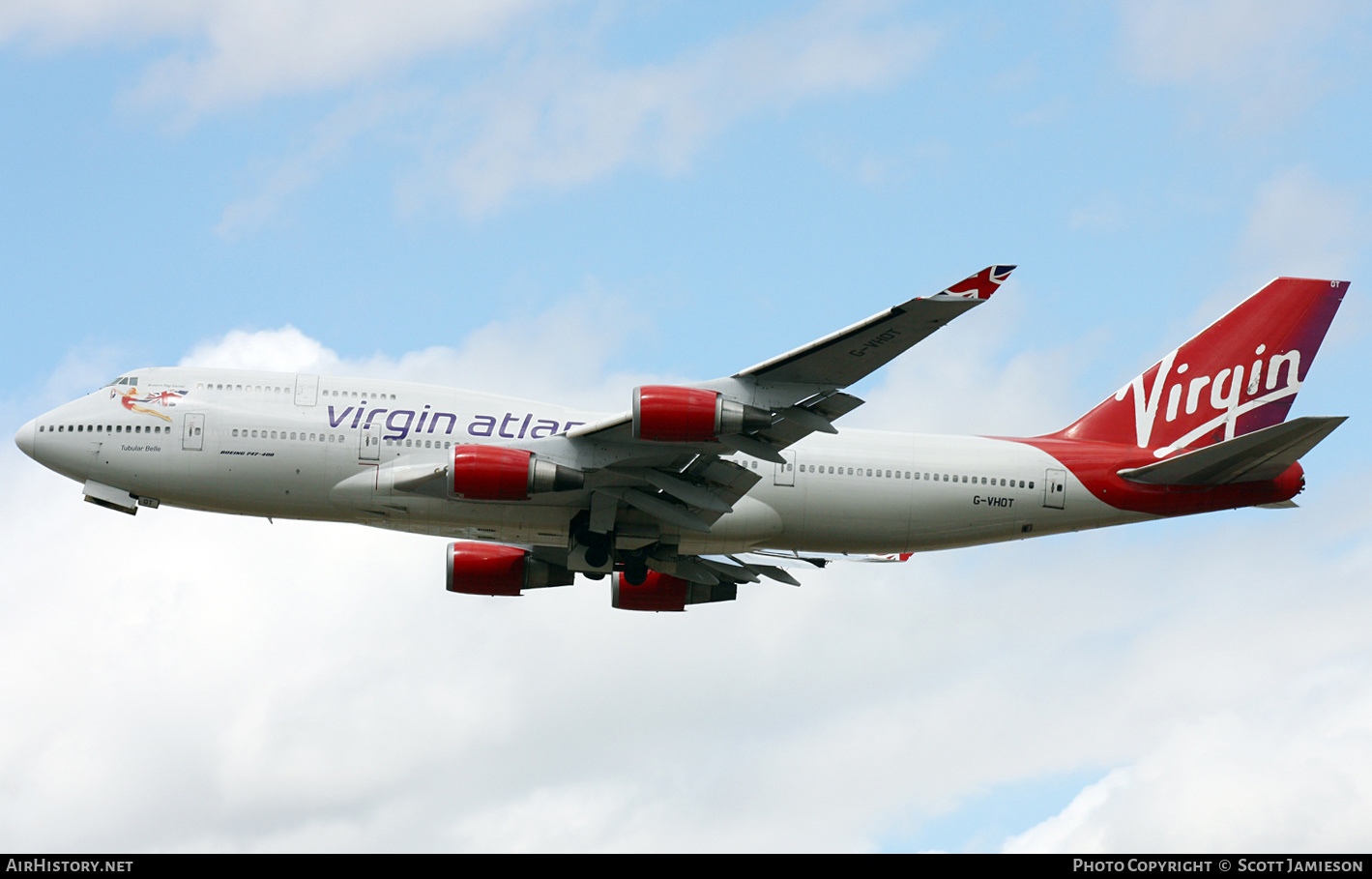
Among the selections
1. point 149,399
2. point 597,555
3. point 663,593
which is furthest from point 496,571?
point 149,399

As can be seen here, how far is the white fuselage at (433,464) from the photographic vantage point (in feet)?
113

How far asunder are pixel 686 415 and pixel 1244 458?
14199mm

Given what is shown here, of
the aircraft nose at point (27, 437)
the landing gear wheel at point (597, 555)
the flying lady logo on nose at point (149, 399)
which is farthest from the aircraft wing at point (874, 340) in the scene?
the aircraft nose at point (27, 437)

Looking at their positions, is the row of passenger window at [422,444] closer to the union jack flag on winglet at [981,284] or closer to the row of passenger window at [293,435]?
the row of passenger window at [293,435]

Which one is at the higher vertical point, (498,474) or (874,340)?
(874,340)

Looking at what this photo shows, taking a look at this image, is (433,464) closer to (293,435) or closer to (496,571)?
(293,435)

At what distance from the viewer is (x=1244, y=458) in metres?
35.0

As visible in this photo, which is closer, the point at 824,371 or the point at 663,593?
the point at 824,371

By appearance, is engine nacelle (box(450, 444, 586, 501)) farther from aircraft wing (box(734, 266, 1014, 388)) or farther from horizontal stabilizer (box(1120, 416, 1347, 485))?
horizontal stabilizer (box(1120, 416, 1347, 485))

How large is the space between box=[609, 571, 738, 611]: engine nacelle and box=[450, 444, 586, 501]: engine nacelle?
28.7 feet

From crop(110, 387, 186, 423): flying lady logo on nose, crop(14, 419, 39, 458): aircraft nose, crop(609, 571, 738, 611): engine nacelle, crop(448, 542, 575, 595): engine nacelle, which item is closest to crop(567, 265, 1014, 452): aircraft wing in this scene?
crop(448, 542, 575, 595): engine nacelle

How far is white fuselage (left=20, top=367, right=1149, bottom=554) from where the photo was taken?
34.4 meters
